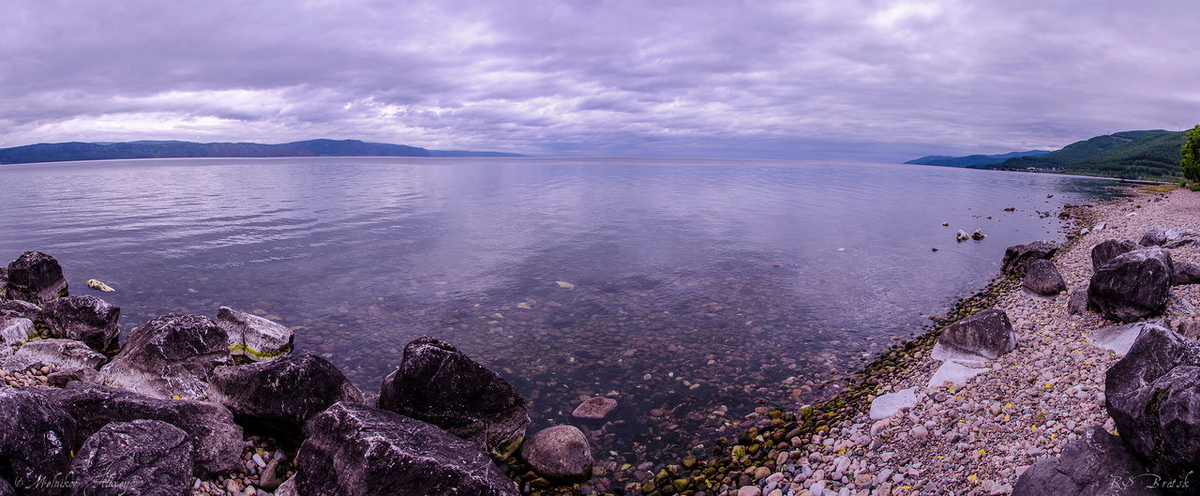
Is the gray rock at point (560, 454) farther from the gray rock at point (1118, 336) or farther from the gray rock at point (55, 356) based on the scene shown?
the gray rock at point (1118, 336)

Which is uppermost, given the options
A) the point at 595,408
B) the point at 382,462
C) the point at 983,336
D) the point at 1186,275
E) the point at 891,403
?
the point at 1186,275

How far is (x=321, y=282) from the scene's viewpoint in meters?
20.1

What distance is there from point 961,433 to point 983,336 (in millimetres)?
4279

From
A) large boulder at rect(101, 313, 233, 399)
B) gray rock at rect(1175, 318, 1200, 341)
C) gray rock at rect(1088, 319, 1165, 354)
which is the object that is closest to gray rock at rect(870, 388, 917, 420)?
gray rock at rect(1088, 319, 1165, 354)

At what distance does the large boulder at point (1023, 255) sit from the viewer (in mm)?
21188

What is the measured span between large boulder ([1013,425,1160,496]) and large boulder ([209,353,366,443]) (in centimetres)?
985

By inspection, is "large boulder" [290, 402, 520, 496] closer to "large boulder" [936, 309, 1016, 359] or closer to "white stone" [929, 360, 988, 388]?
"white stone" [929, 360, 988, 388]

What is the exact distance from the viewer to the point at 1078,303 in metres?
12.4

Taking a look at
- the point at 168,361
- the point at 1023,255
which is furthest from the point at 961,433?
the point at 1023,255

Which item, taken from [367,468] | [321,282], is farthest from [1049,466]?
[321,282]

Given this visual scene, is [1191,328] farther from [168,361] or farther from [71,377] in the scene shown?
[71,377]

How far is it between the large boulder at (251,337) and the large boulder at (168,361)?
6.59 feet

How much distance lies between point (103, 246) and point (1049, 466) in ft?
123

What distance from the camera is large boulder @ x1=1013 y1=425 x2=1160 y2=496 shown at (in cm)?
524
